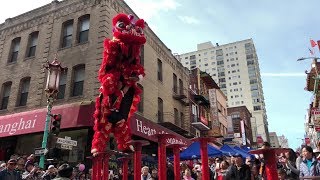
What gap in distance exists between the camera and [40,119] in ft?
54.0

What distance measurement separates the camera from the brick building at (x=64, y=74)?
16.7m

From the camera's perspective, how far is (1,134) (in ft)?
57.4

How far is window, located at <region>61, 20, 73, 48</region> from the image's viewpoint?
782 inches

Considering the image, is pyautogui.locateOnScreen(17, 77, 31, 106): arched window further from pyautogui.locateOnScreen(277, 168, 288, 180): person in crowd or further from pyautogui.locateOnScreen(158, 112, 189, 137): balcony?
pyautogui.locateOnScreen(277, 168, 288, 180): person in crowd

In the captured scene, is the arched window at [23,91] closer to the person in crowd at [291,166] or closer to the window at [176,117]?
the window at [176,117]

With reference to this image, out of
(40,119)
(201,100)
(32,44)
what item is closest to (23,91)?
(32,44)

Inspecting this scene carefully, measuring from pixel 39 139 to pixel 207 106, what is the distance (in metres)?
21.1

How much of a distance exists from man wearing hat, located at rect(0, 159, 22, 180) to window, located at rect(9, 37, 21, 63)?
49.7 feet

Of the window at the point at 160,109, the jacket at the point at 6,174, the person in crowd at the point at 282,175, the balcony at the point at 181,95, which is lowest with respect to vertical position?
the person in crowd at the point at 282,175

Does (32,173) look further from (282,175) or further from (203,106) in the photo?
(203,106)

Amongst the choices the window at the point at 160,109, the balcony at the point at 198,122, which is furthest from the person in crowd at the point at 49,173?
the balcony at the point at 198,122

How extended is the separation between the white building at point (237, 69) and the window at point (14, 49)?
85.5m

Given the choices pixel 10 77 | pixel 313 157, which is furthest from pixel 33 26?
pixel 313 157

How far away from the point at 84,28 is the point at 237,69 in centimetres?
9116
